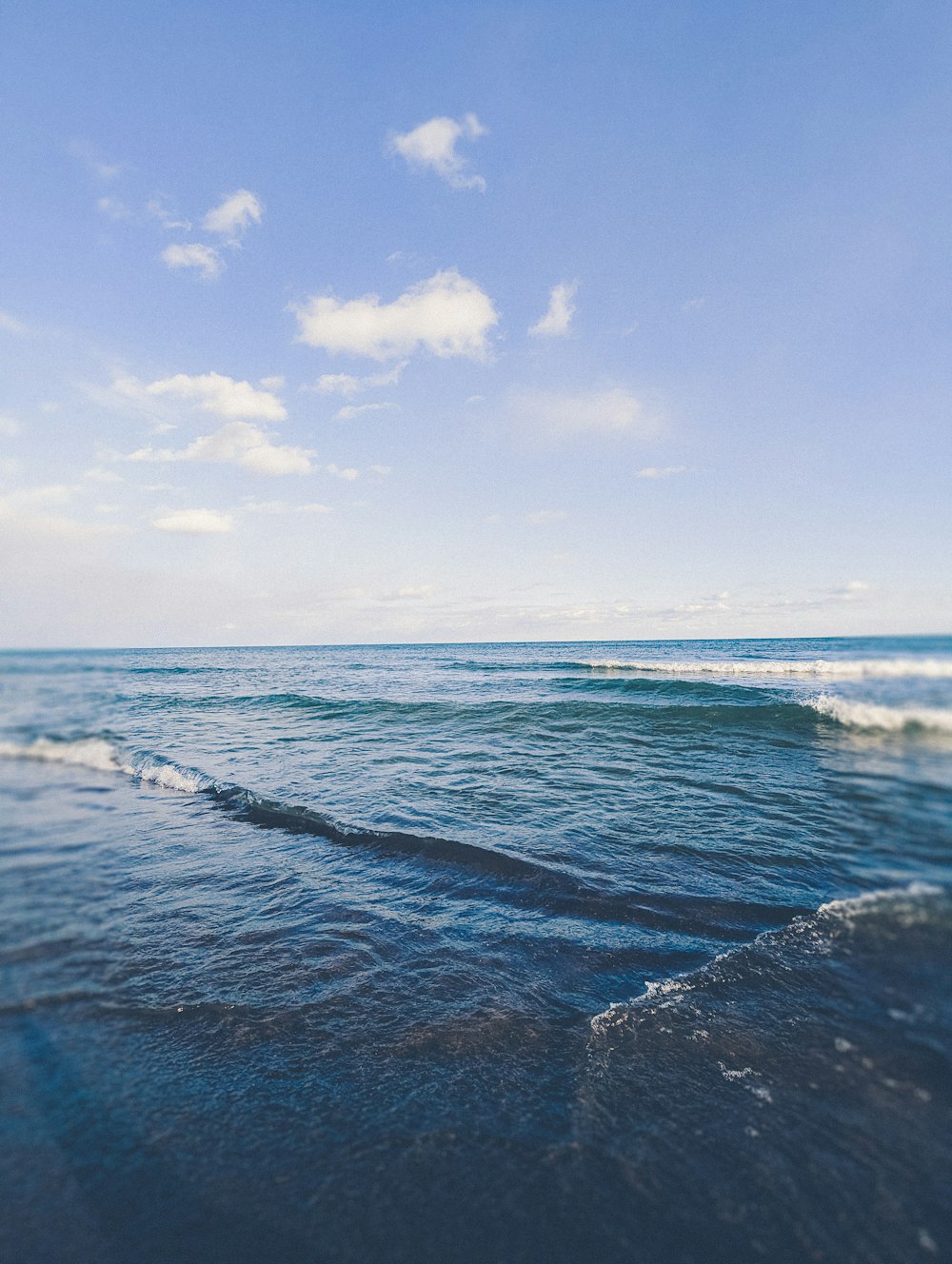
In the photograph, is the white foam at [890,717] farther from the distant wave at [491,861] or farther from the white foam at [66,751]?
the white foam at [66,751]

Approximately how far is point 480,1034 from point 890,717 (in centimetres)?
393

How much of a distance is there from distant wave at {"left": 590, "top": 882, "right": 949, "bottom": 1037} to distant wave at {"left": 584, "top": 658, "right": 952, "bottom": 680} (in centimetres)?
130

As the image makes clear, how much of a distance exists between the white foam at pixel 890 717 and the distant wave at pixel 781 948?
0.93 m

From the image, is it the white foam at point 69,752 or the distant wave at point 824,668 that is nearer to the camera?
the distant wave at point 824,668

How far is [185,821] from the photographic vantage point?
9.59 metres

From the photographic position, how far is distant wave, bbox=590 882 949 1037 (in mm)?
3322

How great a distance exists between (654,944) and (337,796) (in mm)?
7278

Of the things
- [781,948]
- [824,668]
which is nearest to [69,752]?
[781,948]

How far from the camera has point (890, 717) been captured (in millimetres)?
3520

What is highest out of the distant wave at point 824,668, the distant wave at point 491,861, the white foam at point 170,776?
the distant wave at point 824,668

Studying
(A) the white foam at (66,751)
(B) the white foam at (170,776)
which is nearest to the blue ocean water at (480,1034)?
(A) the white foam at (66,751)

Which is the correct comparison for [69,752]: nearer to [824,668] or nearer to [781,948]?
[781,948]

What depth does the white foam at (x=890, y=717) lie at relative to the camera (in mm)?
3131

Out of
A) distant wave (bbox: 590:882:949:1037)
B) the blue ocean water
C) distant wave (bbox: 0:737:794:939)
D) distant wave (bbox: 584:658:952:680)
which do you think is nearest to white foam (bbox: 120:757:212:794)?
distant wave (bbox: 0:737:794:939)
